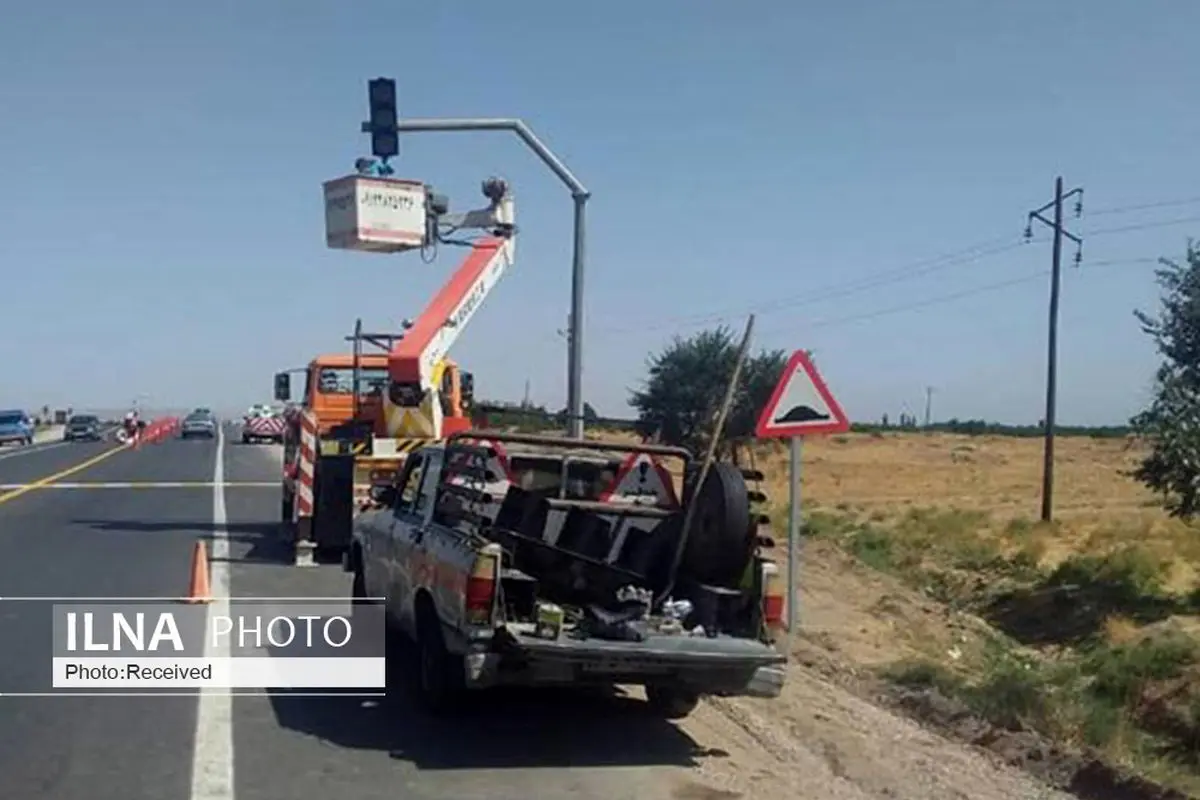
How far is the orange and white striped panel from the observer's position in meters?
19.6

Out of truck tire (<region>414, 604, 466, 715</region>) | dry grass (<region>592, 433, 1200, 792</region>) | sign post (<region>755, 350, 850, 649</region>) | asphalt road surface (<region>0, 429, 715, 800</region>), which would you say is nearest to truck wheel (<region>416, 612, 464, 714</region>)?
truck tire (<region>414, 604, 466, 715</region>)

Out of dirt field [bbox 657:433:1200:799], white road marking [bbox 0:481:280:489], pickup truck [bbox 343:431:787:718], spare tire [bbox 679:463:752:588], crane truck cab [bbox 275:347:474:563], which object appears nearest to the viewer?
dirt field [bbox 657:433:1200:799]

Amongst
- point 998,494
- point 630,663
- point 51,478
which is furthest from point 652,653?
point 998,494

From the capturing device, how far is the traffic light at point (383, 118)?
16641 mm

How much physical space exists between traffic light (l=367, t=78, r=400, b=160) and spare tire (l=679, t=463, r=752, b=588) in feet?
26.7

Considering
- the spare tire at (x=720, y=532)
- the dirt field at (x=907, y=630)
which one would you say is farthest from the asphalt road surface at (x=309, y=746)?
the spare tire at (x=720, y=532)

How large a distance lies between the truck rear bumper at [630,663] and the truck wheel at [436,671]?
589 millimetres

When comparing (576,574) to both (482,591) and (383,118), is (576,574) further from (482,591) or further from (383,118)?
(383,118)

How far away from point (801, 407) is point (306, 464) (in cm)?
841

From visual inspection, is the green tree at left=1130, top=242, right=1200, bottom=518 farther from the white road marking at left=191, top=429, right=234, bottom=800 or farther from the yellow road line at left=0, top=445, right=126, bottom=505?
the yellow road line at left=0, top=445, right=126, bottom=505

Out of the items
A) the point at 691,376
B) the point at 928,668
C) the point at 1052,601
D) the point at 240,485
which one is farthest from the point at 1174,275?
the point at 691,376

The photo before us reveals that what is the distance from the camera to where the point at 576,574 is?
32.7 ft

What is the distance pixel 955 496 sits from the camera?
42.1 m

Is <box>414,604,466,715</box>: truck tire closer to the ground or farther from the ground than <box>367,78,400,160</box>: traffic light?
closer to the ground
